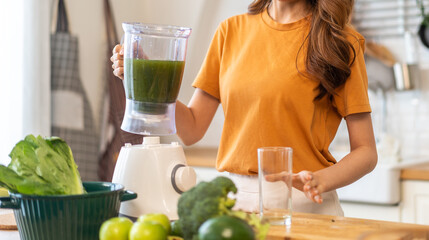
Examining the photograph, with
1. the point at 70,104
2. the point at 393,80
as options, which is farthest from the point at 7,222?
the point at 393,80

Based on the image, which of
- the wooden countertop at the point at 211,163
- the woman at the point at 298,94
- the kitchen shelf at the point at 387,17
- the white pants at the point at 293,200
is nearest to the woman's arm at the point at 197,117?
the woman at the point at 298,94

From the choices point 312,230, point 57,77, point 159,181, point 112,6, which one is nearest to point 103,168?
point 57,77

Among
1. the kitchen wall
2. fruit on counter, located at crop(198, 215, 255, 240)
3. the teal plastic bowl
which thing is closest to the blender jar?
the teal plastic bowl

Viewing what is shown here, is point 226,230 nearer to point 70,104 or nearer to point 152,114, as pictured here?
point 152,114

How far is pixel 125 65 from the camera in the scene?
1093 millimetres

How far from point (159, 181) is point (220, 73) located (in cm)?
40

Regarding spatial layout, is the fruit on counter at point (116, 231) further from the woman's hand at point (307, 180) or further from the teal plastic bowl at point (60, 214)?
the woman's hand at point (307, 180)

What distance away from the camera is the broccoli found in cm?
77

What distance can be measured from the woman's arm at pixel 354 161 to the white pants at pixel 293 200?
105 millimetres

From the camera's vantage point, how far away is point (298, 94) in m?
1.32

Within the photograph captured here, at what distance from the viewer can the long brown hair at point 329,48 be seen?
129 centimetres

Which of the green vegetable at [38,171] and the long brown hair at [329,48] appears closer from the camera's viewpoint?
the green vegetable at [38,171]

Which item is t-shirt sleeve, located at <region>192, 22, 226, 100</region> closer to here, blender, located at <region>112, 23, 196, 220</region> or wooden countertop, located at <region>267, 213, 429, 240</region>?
blender, located at <region>112, 23, 196, 220</region>

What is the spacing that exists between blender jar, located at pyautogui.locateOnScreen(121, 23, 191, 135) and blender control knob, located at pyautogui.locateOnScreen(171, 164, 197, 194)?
105mm
